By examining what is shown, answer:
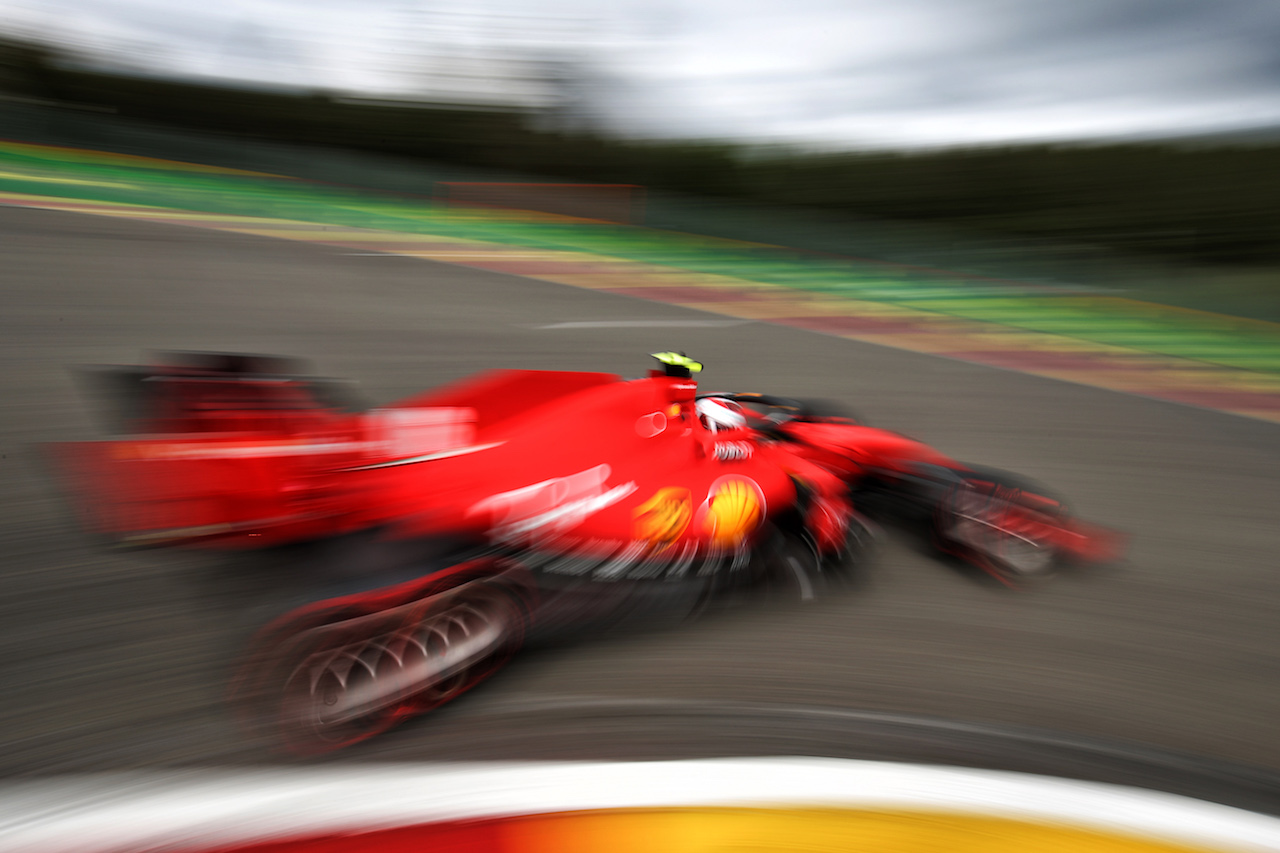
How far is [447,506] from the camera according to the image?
2053 millimetres

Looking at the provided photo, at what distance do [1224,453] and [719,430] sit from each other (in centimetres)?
420

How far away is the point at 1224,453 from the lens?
16.3ft

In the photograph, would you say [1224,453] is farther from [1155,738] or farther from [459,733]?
[459,733]

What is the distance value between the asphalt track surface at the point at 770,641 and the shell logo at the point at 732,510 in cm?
34

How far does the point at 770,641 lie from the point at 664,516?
59 cm

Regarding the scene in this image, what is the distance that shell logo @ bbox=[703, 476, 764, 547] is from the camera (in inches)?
95.3

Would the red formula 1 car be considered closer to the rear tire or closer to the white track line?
the white track line

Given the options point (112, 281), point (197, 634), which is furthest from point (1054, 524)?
point (112, 281)

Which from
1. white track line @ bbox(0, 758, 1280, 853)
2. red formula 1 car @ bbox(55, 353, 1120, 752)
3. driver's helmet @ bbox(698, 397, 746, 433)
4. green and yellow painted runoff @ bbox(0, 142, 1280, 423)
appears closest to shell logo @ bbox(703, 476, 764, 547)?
red formula 1 car @ bbox(55, 353, 1120, 752)

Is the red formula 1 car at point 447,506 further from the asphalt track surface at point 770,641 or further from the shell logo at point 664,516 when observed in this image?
the asphalt track surface at point 770,641

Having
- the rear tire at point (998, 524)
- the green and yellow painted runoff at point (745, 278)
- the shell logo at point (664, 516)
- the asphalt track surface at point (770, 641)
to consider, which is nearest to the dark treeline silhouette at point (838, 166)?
the green and yellow painted runoff at point (745, 278)

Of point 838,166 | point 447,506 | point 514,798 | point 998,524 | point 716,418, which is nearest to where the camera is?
point 514,798

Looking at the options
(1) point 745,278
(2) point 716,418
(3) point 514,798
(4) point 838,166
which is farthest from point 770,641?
(4) point 838,166

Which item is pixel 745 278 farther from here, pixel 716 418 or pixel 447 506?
pixel 447 506
